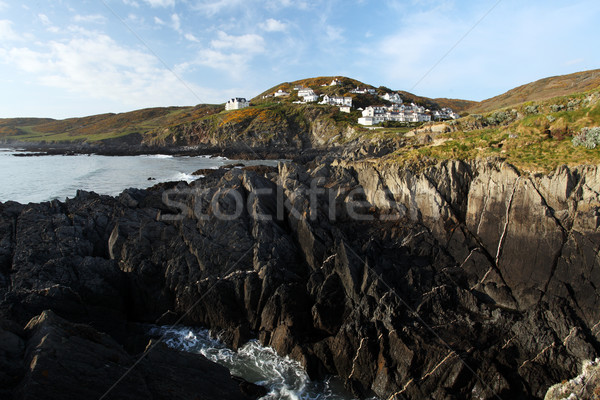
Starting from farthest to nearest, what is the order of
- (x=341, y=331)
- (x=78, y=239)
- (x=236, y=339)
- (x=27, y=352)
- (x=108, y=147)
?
(x=108, y=147)
(x=78, y=239)
(x=236, y=339)
(x=341, y=331)
(x=27, y=352)

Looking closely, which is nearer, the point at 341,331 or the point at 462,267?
the point at 341,331

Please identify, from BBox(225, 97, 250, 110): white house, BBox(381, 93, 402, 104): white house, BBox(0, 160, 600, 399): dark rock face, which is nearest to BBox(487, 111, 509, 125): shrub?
BBox(0, 160, 600, 399): dark rock face

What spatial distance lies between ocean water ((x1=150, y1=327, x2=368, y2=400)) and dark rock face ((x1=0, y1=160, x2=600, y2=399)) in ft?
1.82

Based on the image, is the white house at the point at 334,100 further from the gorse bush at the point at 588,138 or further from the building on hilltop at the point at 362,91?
the gorse bush at the point at 588,138

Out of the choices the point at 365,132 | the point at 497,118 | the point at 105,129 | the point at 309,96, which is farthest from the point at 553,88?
the point at 105,129

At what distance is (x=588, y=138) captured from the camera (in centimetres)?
2033

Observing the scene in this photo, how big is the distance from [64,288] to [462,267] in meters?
22.6

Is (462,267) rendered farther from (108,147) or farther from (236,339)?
(108,147)

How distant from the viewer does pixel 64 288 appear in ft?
60.4

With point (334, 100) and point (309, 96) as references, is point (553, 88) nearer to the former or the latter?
point (334, 100)

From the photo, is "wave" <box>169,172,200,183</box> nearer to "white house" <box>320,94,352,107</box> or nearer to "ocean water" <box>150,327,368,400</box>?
"ocean water" <box>150,327,368,400</box>

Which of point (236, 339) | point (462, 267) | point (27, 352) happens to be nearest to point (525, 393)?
point (462, 267)

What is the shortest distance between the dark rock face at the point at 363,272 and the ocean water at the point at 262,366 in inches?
21.8

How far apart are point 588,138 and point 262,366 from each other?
2317 centimetres
